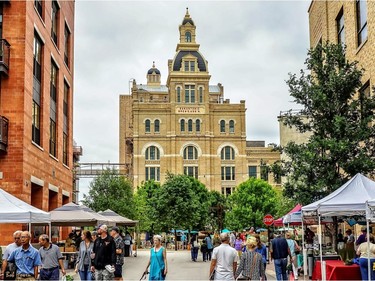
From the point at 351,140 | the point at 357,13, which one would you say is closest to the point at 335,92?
the point at 351,140

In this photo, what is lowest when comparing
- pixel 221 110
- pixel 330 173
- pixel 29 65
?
pixel 330 173

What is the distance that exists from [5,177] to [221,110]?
233 feet

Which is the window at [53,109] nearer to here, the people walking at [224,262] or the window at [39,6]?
the window at [39,6]

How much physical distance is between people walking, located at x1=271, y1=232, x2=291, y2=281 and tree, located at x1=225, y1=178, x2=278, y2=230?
50101 mm

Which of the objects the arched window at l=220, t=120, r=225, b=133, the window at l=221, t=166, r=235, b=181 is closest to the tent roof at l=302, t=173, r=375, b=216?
the window at l=221, t=166, r=235, b=181

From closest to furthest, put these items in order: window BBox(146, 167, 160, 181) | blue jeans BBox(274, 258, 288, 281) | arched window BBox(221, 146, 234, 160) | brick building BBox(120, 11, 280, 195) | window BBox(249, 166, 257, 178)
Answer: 1. blue jeans BBox(274, 258, 288, 281)
2. window BBox(146, 167, 160, 181)
3. brick building BBox(120, 11, 280, 195)
4. arched window BBox(221, 146, 234, 160)
5. window BBox(249, 166, 257, 178)

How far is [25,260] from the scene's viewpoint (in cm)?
1193

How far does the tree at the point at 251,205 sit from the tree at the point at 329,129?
153 feet

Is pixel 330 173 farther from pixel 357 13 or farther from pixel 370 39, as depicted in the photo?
pixel 357 13

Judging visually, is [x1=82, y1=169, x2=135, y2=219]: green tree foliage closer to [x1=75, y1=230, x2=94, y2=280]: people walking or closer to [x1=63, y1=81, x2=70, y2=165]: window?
[x1=63, y1=81, x2=70, y2=165]: window

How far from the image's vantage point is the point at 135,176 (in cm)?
8994

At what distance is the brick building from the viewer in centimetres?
9144

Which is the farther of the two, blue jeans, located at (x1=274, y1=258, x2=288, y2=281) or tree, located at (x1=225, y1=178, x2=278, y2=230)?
tree, located at (x1=225, y1=178, x2=278, y2=230)

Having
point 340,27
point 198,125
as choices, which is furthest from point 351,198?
point 198,125
